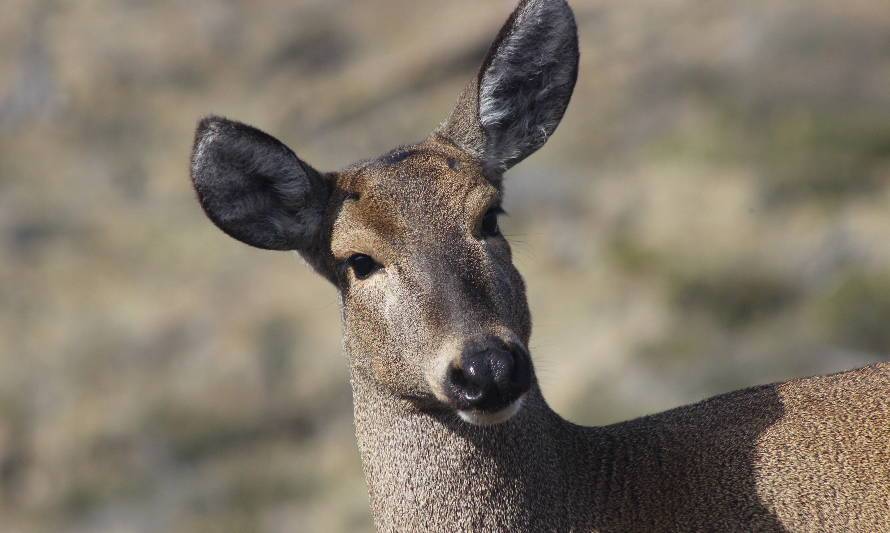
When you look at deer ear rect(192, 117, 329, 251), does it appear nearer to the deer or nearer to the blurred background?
the deer

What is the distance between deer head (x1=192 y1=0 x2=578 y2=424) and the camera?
5629mm

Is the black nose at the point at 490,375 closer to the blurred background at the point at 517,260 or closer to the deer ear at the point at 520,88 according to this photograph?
the deer ear at the point at 520,88

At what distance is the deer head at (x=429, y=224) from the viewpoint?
222 inches

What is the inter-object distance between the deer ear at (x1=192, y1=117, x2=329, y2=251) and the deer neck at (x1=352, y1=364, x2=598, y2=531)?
77cm

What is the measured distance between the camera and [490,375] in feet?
17.7

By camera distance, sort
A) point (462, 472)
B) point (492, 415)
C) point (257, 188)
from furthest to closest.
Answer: point (257, 188), point (462, 472), point (492, 415)

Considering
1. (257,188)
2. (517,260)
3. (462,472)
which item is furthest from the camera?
(517,260)

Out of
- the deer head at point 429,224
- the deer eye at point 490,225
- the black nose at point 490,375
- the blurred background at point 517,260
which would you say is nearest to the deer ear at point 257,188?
the deer head at point 429,224

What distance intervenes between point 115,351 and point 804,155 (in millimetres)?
10807

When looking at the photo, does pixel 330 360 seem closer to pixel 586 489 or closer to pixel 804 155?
pixel 804 155

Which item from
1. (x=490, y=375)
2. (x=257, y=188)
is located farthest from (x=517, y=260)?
(x=490, y=375)

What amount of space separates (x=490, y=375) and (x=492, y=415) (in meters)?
0.21

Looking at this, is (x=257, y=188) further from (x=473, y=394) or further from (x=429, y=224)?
(x=473, y=394)

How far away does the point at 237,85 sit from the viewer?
30.2 meters
